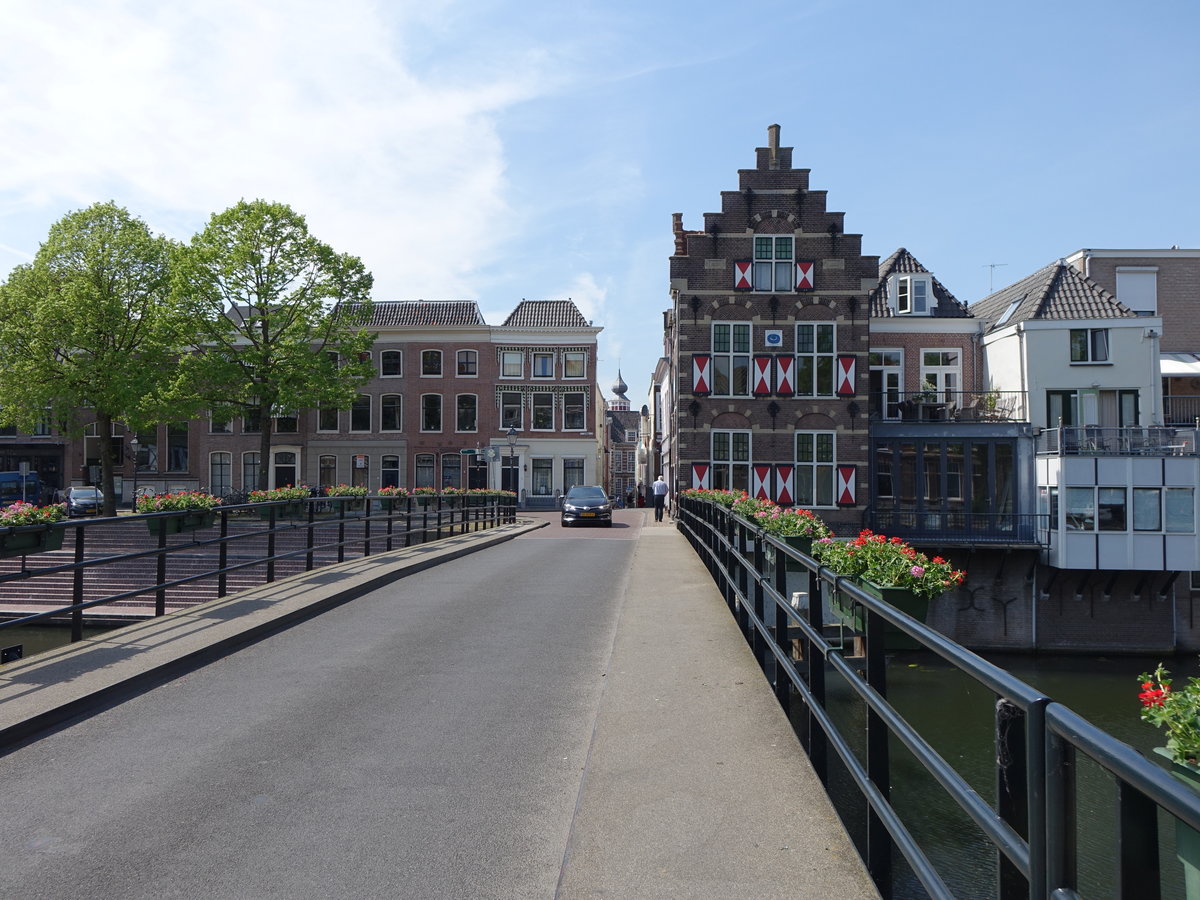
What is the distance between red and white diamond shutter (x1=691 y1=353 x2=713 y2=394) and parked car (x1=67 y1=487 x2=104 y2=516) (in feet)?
86.4

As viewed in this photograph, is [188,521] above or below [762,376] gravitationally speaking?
below

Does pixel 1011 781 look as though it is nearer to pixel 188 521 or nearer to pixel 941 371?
pixel 188 521

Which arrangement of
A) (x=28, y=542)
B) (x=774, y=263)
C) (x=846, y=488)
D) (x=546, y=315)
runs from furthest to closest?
(x=546, y=315)
(x=774, y=263)
(x=846, y=488)
(x=28, y=542)

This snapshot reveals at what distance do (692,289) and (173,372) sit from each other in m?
19.6

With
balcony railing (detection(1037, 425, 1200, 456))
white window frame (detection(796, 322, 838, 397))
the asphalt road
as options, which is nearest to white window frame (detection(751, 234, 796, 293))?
white window frame (detection(796, 322, 838, 397))

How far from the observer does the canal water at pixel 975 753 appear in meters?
2.62

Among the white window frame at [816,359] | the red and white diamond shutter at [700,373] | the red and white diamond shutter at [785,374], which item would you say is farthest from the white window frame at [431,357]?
the white window frame at [816,359]

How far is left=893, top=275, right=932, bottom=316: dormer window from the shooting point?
33156 mm

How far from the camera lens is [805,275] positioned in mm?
29500

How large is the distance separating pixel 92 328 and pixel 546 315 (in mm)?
21141

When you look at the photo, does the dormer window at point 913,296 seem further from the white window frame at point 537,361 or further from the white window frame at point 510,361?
the white window frame at point 510,361

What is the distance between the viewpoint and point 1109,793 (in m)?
1.28

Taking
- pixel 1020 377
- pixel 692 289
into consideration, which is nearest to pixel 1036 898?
pixel 692 289

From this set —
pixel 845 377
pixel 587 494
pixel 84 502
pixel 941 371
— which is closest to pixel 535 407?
pixel 587 494
